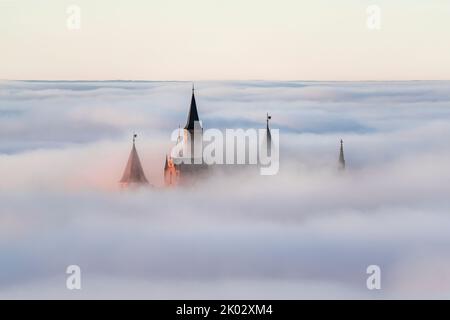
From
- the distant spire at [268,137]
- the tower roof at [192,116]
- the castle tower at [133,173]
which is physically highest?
the tower roof at [192,116]

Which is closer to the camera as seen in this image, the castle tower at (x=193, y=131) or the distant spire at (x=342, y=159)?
the castle tower at (x=193, y=131)

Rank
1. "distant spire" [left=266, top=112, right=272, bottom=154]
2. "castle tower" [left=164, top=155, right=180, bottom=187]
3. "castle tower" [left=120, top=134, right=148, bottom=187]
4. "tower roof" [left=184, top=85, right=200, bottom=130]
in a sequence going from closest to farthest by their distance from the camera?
"castle tower" [left=120, top=134, right=148, bottom=187], "distant spire" [left=266, top=112, right=272, bottom=154], "tower roof" [left=184, top=85, right=200, bottom=130], "castle tower" [left=164, top=155, right=180, bottom=187]

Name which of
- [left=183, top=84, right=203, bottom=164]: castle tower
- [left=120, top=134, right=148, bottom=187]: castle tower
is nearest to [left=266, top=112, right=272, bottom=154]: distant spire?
[left=183, top=84, right=203, bottom=164]: castle tower

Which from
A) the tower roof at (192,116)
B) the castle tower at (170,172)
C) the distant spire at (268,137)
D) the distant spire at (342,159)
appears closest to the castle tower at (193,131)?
the tower roof at (192,116)

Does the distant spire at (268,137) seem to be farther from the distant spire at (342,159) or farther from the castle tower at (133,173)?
the castle tower at (133,173)

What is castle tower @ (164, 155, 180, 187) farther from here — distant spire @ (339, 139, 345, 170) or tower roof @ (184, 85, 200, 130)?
distant spire @ (339, 139, 345, 170)

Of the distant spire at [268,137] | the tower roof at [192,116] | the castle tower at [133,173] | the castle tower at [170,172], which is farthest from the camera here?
the castle tower at [170,172]

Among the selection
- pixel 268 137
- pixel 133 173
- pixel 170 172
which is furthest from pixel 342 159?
pixel 133 173
